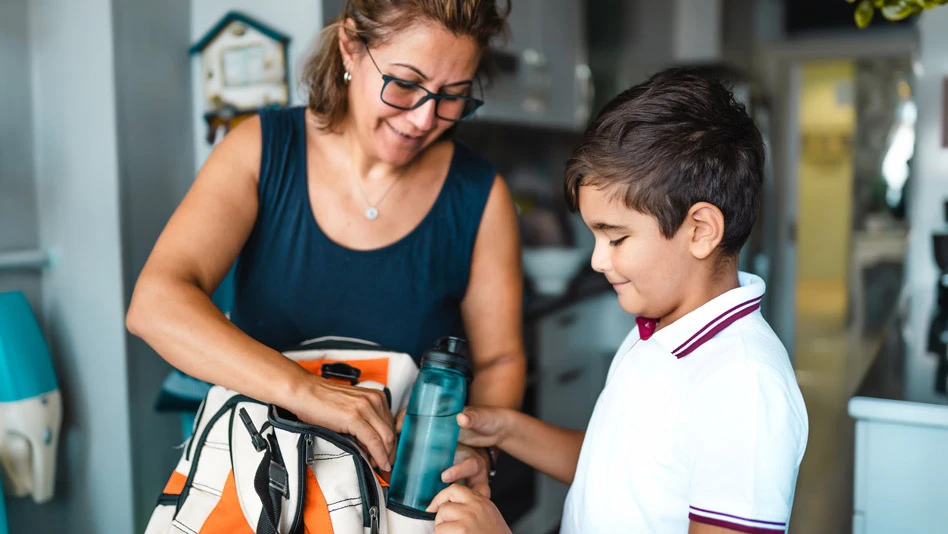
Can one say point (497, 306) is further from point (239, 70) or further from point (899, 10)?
point (239, 70)

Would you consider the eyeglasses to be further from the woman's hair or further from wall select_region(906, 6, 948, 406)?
wall select_region(906, 6, 948, 406)

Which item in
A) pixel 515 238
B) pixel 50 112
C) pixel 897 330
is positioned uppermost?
pixel 50 112

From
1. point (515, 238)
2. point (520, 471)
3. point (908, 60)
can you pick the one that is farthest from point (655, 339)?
point (908, 60)

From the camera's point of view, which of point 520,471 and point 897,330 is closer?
point 897,330

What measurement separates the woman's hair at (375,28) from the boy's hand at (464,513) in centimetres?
61

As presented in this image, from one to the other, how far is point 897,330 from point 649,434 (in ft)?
4.69

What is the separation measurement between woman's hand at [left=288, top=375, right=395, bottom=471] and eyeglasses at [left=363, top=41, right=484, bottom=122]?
16.2 inches

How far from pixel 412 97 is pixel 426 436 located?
1.55ft

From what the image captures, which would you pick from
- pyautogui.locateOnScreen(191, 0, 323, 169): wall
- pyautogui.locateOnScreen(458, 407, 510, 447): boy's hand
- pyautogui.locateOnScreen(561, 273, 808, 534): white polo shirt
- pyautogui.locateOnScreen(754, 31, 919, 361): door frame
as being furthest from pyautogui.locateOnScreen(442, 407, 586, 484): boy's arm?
pyautogui.locateOnScreen(754, 31, 919, 361): door frame

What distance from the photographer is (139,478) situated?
1929mm

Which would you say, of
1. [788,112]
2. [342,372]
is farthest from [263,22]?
[788,112]

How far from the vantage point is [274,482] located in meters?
0.90

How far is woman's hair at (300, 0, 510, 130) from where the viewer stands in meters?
1.12

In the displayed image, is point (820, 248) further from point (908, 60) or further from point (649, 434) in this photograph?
point (649, 434)
